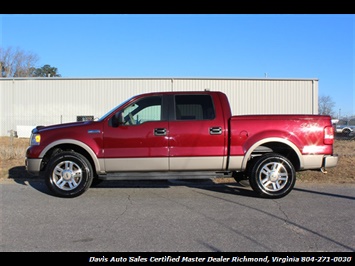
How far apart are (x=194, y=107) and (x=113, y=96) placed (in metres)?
20.6

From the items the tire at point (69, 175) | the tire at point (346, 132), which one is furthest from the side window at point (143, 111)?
the tire at point (346, 132)

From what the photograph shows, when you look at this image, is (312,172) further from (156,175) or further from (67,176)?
(67,176)

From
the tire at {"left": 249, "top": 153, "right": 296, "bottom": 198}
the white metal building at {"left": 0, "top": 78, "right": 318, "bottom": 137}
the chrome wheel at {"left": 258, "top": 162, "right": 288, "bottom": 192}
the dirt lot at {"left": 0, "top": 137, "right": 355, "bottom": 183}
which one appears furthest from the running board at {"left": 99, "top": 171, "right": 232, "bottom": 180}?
the white metal building at {"left": 0, "top": 78, "right": 318, "bottom": 137}

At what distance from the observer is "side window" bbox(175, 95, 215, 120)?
6.67 metres

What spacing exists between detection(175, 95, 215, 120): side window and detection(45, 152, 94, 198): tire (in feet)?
6.65

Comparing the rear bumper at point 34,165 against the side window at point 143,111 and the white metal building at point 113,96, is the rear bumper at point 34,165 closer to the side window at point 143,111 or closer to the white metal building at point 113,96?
the side window at point 143,111

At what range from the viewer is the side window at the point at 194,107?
6.67 metres

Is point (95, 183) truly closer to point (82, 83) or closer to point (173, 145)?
point (173, 145)

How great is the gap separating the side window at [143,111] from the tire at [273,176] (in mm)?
2169
